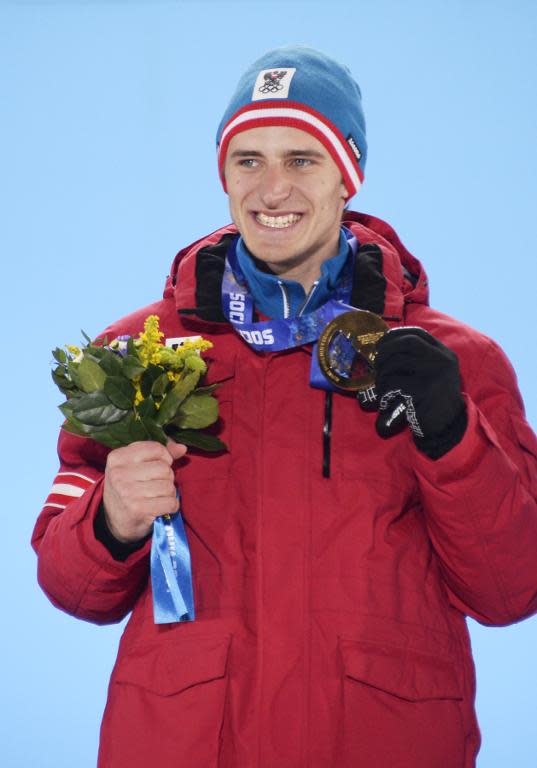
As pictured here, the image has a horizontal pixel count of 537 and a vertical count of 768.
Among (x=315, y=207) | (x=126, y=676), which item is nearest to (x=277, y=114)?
(x=315, y=207)

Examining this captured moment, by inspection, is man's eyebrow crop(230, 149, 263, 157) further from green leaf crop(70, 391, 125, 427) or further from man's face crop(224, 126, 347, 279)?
green leaf crop(70, 391, 125, 427)

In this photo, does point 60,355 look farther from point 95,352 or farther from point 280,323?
point 280,323

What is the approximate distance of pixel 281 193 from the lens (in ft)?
6.62

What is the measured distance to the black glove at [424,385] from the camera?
70.5 inches

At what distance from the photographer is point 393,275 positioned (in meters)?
2.11

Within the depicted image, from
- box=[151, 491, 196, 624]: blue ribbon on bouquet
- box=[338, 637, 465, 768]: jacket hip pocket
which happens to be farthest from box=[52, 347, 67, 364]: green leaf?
box=[338, 637, 465, 768]: jacket hip pocket

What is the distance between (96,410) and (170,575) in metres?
0.25

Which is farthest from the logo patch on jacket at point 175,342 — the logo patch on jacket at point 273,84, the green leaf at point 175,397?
the logo patch on jacket at point 273,84

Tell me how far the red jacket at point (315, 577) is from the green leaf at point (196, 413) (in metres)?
0.11

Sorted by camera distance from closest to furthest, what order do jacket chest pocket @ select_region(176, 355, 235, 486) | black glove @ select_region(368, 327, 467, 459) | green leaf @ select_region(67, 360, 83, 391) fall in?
black glove @ select_region(368, 327, 467, 459), green leaf @ select_region(67, 360, 83, 391), jacket chest pocket @ select_region(176, 355, 235, 486)

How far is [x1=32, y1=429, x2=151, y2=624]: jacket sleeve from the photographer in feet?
6.34

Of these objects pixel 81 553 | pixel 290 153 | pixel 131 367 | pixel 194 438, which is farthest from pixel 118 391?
pixel 290 153

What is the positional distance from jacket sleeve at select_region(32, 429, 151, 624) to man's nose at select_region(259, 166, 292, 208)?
0.46 meters

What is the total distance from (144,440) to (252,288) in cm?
36
